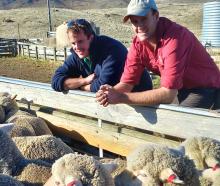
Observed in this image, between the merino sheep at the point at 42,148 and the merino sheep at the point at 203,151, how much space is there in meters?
1.13

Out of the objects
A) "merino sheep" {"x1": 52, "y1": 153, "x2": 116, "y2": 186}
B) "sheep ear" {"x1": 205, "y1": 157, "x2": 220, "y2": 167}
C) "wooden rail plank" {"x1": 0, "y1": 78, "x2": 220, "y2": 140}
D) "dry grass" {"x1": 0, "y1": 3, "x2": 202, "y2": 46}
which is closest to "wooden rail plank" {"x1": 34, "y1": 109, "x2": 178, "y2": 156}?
"wooden rail plank" {"x1": 0, "y1": 78, "x2": 220, "y2": 140}

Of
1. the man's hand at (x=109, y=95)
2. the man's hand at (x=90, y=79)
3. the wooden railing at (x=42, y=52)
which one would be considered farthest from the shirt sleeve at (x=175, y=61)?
the wooden railing at (x=42, y=52)

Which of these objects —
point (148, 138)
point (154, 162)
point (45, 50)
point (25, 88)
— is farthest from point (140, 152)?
point (45, 50)

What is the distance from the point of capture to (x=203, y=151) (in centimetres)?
320

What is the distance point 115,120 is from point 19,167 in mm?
1234

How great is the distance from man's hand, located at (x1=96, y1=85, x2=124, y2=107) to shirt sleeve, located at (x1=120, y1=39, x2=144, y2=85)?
0.91 feet

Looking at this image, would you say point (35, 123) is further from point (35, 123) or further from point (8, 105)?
point (8, 105)

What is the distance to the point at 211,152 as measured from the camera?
3160mm

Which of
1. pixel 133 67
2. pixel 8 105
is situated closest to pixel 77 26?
pixel 133 67

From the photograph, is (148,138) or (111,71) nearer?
(148,138)

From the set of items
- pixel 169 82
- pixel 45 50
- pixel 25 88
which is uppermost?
pixel 169 82

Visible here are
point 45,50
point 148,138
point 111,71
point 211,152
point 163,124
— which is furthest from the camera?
point 45,50

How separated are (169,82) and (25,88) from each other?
8.65 feet

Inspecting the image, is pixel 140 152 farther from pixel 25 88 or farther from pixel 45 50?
pixel 45 50
